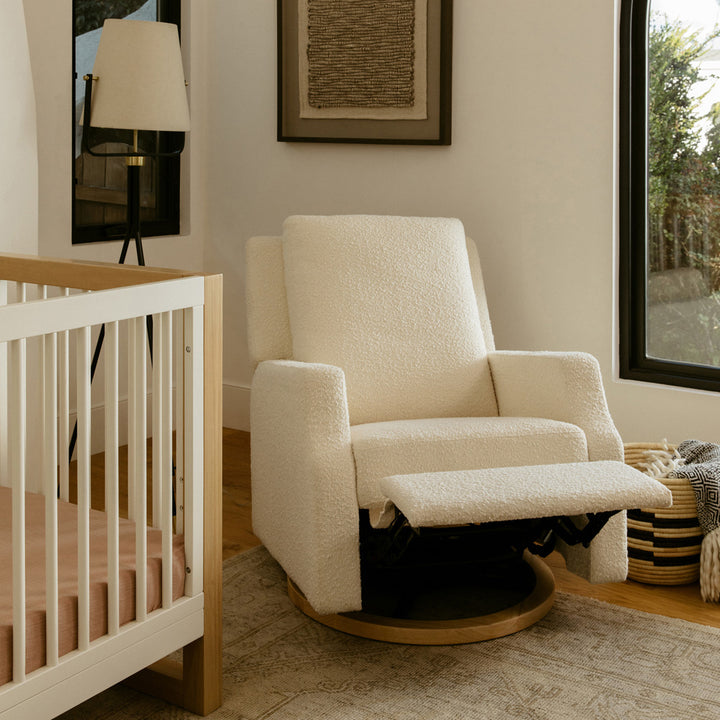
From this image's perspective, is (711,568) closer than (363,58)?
Yes

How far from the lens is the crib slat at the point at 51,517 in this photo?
1495 mm

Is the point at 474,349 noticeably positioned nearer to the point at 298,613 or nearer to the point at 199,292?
the point at 298,613

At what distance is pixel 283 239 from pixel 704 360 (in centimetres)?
133

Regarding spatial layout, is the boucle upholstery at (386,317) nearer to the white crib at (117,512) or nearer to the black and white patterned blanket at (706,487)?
the black and white patterned blanket at (706,487)

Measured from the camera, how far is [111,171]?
3.55m

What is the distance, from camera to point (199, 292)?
174cm

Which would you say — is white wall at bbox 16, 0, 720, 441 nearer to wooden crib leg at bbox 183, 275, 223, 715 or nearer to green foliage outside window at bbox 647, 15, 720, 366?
green foliage outside window at bbox 647, 15, 720, 366

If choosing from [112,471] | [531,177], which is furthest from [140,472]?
[531,177]

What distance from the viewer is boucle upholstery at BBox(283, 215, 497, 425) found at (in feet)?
7.95

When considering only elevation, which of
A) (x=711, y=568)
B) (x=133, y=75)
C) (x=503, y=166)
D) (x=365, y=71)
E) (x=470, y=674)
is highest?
(x=365, y=71)

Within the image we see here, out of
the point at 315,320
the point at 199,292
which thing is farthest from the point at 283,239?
the point at 199,292

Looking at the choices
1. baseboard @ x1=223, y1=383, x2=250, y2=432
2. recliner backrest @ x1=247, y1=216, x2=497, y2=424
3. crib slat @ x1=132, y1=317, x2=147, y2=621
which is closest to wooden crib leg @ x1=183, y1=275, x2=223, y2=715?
crib slat @ x1=132, y1=317, x2=147, y2=621

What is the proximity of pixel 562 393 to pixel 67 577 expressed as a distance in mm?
1235

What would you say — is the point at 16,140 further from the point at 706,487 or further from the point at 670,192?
the point at 706,487
